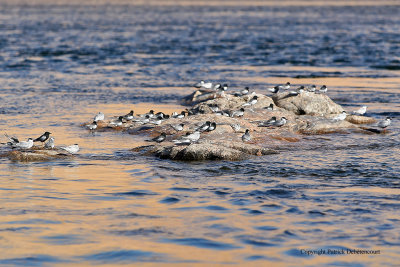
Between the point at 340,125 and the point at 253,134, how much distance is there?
324 centimetres

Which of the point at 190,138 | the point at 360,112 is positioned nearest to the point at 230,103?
the point at 360,112

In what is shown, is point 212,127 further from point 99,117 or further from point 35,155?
point 35,155

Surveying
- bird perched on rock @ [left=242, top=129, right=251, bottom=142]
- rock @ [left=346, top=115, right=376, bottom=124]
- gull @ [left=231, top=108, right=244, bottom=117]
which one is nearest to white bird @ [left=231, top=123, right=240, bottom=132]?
bird perched on rock @ [left=242, top=129, right=251, bottom=142]

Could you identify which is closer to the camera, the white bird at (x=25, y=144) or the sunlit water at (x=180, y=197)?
the sunlit water at (x=180, y=197)

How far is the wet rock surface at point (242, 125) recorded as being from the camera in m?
16.7

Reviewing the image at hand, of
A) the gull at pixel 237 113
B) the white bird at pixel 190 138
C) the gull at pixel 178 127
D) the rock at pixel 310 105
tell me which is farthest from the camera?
the rock at pixel 310 105

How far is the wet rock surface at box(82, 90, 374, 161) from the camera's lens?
16688 millimetres

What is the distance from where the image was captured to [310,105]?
24.5m

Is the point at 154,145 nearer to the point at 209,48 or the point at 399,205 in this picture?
the point at 399,205

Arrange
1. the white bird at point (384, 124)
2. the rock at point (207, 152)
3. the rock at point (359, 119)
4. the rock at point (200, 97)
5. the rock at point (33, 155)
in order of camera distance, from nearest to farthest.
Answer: the rock at point (33, 155)
the rock at point (207, 152)
the white bird at point (384, 124)
the rock at point (359, 119)
the rock at point (200, 97)

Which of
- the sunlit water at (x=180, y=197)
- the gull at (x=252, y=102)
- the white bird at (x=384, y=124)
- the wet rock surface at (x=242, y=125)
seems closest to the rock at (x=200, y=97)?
the wet rock surface at (x=242, y=125)

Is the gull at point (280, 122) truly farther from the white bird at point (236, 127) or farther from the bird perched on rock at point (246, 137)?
the bird perched on rock at point (246, 137)

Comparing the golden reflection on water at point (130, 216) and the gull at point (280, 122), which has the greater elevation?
the golden reflection on water at point (130, 216)

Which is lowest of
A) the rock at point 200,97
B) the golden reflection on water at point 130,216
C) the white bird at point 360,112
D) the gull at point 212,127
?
the rock at point 200,97
